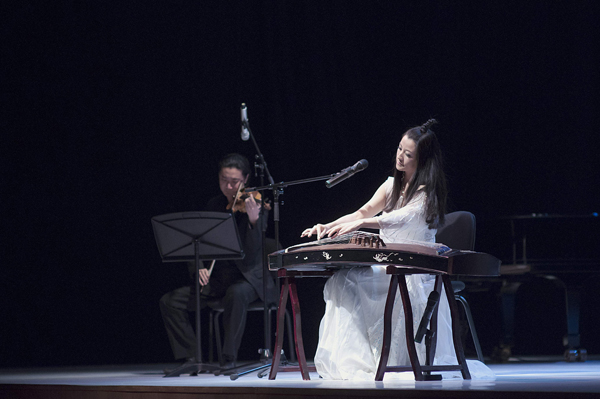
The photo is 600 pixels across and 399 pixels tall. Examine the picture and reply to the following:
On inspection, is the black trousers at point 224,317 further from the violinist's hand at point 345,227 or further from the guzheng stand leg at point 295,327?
the violinist's hand at point 345,227

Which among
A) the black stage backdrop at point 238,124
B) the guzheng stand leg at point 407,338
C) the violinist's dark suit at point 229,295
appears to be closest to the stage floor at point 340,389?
the guzheng stand leg at point 407,338

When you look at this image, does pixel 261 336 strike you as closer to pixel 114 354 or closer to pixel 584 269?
pixel 114 354

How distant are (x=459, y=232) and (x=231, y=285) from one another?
1.40 meters

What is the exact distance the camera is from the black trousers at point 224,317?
4.00 meters

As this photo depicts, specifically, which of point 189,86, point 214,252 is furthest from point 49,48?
point 214,252

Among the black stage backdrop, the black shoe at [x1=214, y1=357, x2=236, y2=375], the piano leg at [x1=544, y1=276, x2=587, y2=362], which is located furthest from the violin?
the piano leg at [x1=544, y1=276, x2=587, y2=362]

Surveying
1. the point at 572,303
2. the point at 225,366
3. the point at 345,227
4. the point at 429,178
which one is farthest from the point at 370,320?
the point at 572,303

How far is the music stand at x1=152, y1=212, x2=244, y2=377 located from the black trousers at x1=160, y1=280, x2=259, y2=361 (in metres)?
0.27

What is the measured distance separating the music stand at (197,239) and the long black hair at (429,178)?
1108 millimetres

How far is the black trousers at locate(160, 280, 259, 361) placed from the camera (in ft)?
13.1

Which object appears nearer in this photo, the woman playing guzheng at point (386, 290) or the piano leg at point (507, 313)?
the woman playing guzheng at point (386, 290)

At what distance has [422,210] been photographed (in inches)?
117

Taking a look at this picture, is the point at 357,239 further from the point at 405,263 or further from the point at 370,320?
the point at 370,320

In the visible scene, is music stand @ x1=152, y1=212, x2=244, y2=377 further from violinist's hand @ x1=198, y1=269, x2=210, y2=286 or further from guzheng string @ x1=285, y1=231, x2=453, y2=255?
guzheng string @ x1=285, y1=231, x2=453, y2=255
